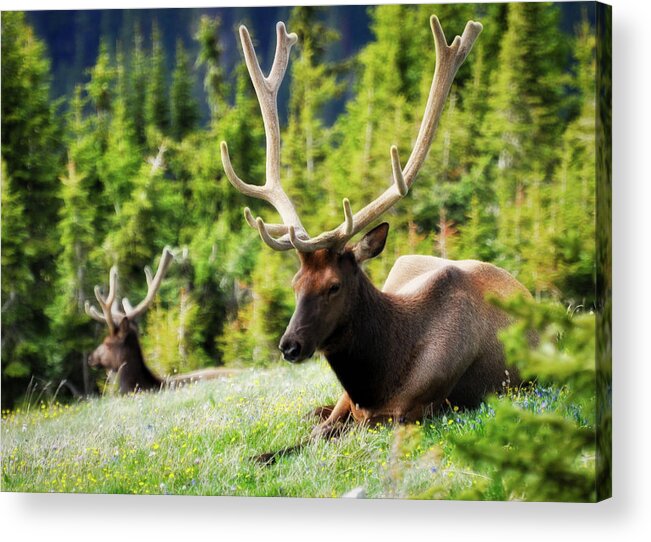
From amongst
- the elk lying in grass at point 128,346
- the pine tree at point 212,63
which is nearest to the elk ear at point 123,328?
the elk lying in grass at point 128,346

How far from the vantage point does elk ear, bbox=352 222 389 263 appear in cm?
563

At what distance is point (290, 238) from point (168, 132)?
1.75 metres

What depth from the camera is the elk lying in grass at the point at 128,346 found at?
6812mm

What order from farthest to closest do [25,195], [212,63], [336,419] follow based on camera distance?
[25,195] < [212,63] < [336,419]

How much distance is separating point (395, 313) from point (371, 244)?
1.32 ft

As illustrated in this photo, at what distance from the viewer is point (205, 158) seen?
679cm

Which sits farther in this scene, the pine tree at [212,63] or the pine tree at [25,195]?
the pine tree at [25,195]

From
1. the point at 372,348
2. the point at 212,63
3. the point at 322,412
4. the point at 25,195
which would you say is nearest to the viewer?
the point at 372,348

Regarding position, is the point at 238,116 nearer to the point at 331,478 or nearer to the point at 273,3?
the point at 273,3

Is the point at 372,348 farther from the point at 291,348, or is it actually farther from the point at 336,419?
the point at 291,348

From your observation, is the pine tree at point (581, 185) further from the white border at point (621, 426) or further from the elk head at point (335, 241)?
the elk head at point (335, 241)

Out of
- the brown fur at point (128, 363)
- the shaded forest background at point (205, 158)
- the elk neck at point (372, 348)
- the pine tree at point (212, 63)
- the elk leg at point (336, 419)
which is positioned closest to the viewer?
the elk neck at point (372, 348)

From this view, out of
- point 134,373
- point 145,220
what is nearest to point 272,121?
point 145,220

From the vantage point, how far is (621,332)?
18.3 feet
